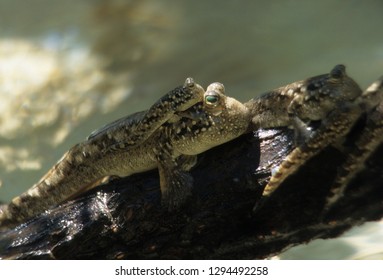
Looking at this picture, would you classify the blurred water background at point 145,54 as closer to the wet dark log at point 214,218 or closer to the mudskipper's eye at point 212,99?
the wet dark log at point 214,218

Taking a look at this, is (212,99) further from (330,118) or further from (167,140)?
(330,118)

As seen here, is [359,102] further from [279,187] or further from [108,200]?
[108,200]

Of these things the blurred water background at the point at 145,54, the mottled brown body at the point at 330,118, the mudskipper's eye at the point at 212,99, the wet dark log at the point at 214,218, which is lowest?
the wet dark log at the point at 214,218

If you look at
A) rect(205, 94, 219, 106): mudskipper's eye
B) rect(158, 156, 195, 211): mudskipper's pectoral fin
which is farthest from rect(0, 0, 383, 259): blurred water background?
rect(205, 94, 219, 106): mudskipper's eye

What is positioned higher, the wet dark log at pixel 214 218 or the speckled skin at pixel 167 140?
the speckled skin at pixel 167 140

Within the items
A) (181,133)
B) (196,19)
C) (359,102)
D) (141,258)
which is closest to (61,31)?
(196,19)

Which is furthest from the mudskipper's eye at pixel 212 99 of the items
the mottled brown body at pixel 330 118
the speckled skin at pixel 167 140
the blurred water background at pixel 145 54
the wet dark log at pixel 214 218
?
the blurred water background at pixel 145 54
